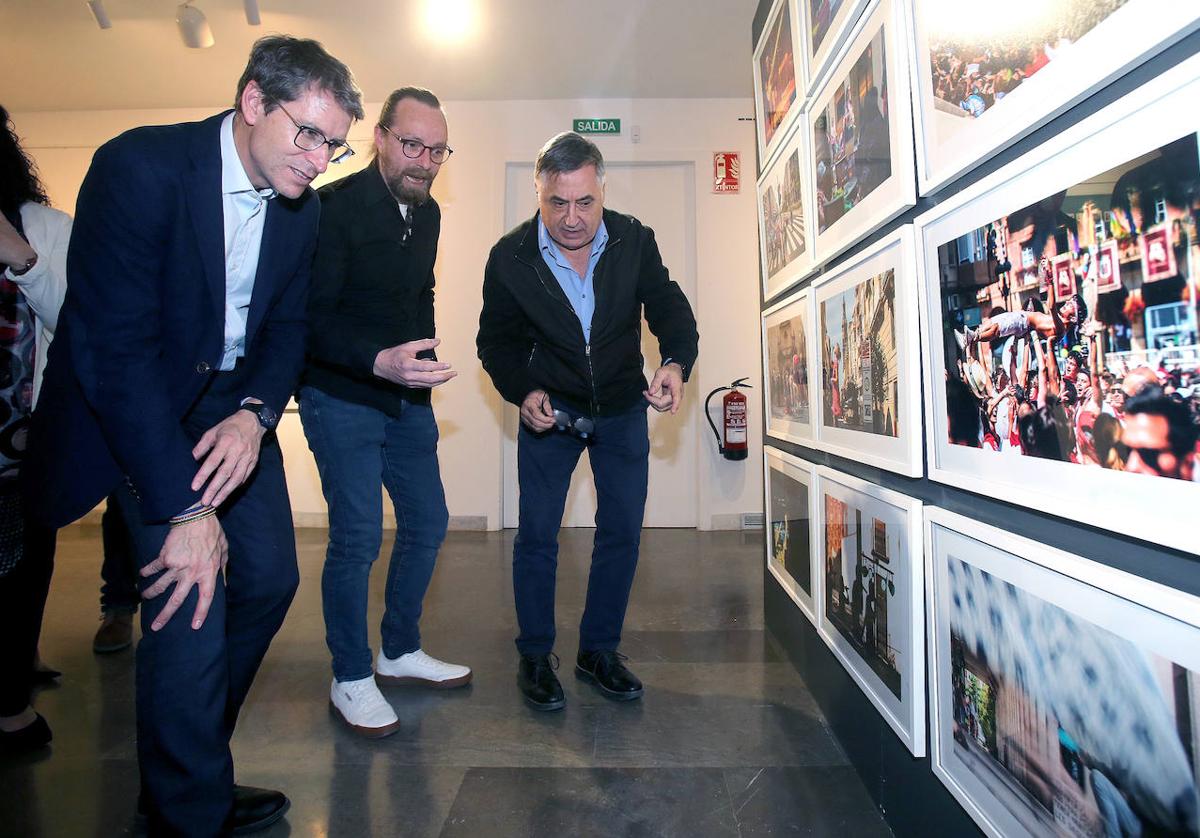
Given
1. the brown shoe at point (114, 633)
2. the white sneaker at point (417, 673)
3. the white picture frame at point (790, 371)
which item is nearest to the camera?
the white picture frame at point (790, 371)

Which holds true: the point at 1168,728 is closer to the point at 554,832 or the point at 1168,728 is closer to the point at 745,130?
the point at 554,832

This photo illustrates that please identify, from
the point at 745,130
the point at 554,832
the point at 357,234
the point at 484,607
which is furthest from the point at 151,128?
the point at 745,130

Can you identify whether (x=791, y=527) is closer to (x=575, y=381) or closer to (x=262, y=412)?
(x=575, y=381)

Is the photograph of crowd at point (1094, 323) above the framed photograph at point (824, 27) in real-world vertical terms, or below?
below

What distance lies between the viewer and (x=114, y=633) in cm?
258

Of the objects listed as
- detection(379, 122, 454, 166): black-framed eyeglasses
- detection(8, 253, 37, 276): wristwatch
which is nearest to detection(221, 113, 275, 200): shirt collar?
detection(379, 122, 454, 166): black-framed eyeglasses

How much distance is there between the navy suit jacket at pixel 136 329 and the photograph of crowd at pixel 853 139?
1221 mm

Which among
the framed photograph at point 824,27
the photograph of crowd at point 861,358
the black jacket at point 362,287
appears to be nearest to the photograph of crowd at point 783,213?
the framed photograph at point 824,27

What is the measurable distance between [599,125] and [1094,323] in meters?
4.63

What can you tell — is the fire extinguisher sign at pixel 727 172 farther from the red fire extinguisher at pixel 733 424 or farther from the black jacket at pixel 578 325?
the black jacket at pixel 578 325

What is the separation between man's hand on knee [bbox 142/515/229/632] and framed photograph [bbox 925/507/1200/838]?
1.24 meters

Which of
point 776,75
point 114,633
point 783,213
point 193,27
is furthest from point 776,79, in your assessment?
point 193,27

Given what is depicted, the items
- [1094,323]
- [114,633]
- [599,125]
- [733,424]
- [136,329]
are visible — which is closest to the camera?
[1094,323]

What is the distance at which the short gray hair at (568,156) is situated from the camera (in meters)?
1.99
